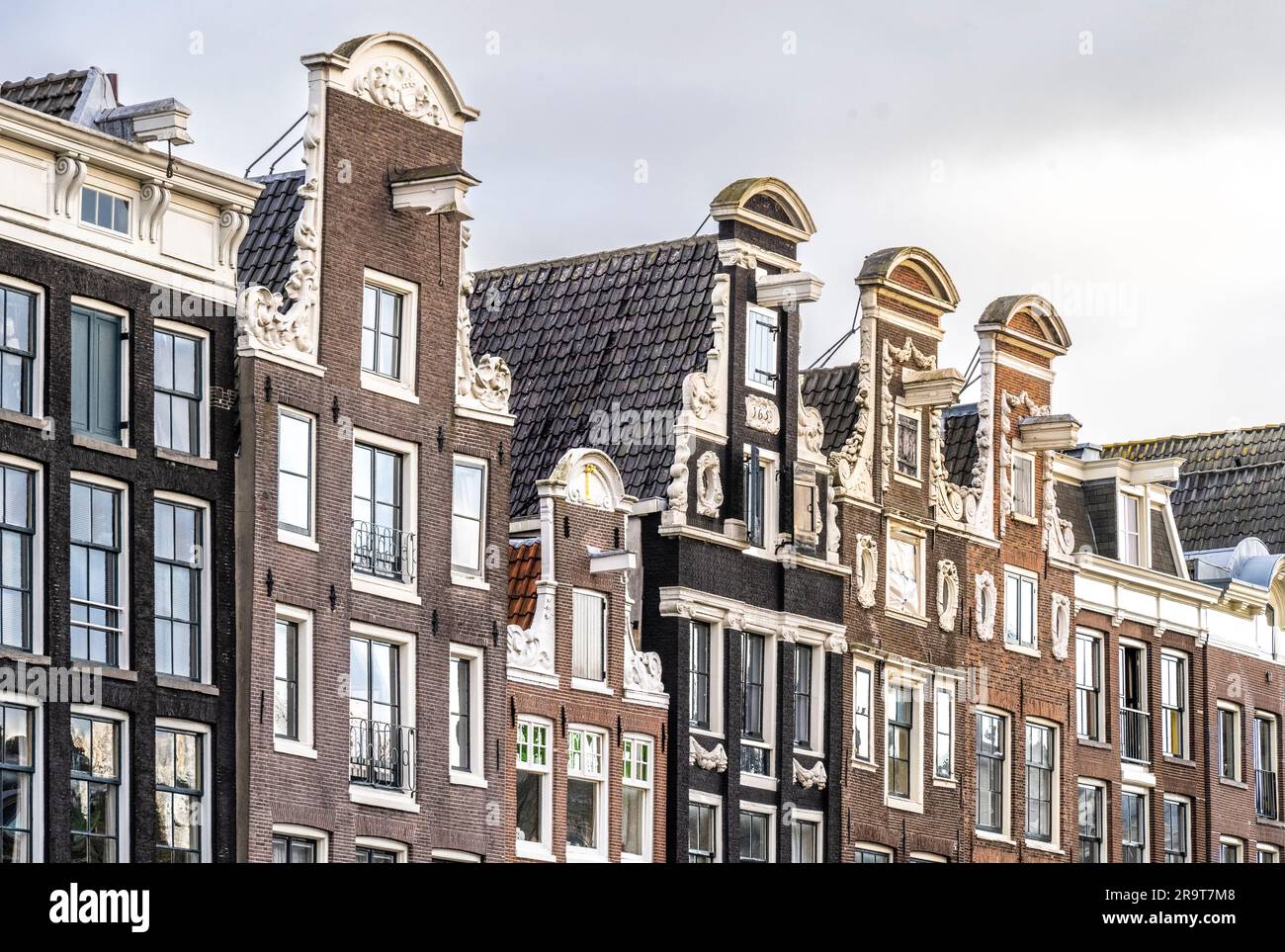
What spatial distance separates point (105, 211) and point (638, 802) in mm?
13072

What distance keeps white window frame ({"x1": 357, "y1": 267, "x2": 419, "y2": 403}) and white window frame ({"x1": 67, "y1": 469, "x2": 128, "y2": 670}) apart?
5.06m

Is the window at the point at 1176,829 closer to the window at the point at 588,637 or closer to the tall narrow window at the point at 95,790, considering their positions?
the window at the point at 588,637

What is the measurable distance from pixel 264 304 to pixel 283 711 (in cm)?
546

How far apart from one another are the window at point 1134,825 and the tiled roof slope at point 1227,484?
11518 mm

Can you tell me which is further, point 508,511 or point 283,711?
point 508,511

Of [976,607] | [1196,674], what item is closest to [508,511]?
[976,607]

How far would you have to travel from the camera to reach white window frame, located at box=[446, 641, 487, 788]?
51.5m

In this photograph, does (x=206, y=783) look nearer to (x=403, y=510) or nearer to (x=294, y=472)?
(x=294, y=472)

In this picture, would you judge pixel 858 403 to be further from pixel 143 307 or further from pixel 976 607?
pixel 143 307

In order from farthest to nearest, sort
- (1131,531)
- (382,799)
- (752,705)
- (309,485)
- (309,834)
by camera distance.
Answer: (1131,531) → (752,705) → (382,799) → (309,485) → (309,834)

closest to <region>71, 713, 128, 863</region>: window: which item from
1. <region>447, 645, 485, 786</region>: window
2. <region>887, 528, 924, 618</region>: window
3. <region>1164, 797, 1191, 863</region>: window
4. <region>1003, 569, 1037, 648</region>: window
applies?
<region>447, 645, 485, 786</region>: window

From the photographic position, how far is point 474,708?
51719 millimetres

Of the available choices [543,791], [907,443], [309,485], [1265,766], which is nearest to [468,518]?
[309,485]

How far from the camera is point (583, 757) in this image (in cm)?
5344
